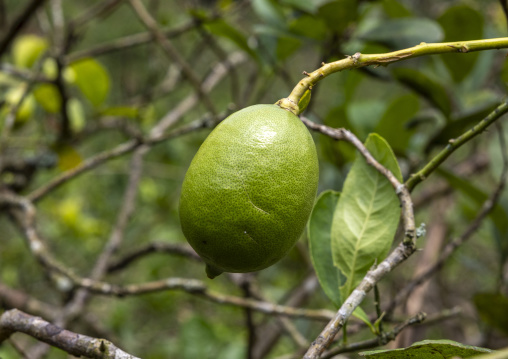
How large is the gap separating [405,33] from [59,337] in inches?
39.8

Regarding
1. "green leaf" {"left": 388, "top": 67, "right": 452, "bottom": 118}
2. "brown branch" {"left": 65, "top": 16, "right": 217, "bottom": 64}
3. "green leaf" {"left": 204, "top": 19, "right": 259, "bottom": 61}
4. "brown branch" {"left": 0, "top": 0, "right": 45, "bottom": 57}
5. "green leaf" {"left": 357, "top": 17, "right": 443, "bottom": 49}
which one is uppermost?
"brown branch" {"left": 65, "top": 16, "right": 217, "bottom": 64}

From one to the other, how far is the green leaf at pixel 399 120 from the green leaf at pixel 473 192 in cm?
16

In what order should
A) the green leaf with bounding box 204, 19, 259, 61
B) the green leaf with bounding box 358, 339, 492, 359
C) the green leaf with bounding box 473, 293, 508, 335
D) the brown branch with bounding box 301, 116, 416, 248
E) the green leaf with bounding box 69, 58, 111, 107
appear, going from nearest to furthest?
the green leaf with bounding box 358, 339, 492, 359 → the brown branch with bounding box 301, 116, 416, 248 → the green leaf with bounding box 473, 293, 508, 335 → the green leaf with bounding box 204, 19, 259, 61 → the green leaf with bounding box 69, 58, 111, 107

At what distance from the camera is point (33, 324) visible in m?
0.59

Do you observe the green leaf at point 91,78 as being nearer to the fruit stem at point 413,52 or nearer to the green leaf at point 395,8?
the green leaf at point 395,8

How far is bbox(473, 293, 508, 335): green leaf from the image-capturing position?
1026mm

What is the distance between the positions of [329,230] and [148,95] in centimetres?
153

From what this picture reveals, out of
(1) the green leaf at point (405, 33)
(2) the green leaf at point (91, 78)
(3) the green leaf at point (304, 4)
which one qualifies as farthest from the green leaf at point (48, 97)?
(1) the green leaf at point (405, 33)

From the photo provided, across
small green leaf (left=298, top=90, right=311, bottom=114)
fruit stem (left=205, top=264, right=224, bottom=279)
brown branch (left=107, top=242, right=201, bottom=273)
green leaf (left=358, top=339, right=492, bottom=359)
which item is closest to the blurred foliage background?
brown branch (left=107, top=242, right=201, bottom=273)

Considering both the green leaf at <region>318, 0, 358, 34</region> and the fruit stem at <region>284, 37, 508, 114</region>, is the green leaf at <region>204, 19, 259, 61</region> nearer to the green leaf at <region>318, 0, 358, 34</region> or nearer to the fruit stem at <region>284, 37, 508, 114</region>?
the green leaf at <region>318, 0, 358, 34</region>

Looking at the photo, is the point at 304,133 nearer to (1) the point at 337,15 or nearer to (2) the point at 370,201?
(2) the point at 370,201

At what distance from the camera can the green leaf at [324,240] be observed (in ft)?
2.39

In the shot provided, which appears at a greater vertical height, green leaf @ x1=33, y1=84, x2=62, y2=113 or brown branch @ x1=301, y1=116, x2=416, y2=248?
green leaf @ x1=33, y1=84, x2=62, y2=113

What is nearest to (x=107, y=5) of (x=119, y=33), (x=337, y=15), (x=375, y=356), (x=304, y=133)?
(x=337, y=15)
